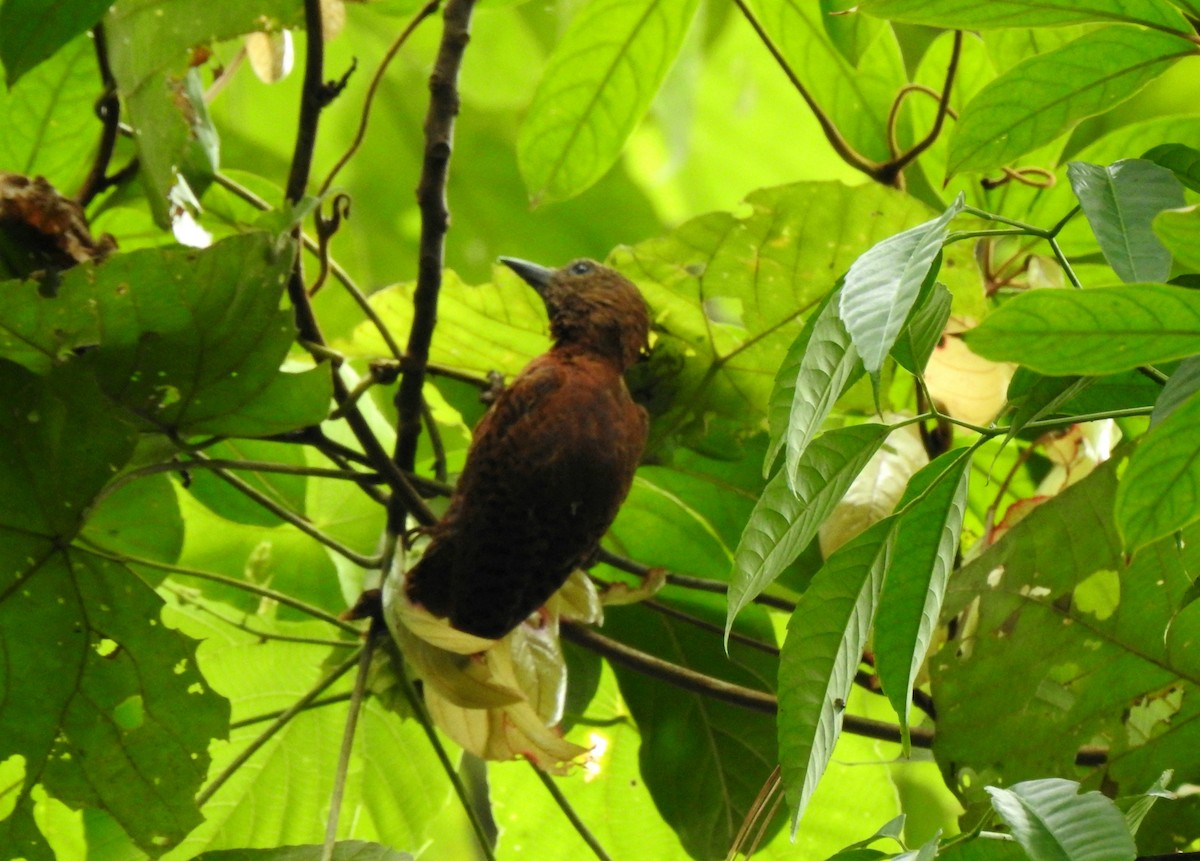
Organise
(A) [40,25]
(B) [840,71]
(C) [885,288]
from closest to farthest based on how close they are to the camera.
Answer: (C) [885,288] → (A) [40,25] → (B) [840,71]

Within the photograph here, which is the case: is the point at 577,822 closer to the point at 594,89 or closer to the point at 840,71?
the point at 594,89

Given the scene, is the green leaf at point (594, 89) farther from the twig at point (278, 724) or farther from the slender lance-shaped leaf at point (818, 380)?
the slender lance-shaped leaf at point (818, 380)

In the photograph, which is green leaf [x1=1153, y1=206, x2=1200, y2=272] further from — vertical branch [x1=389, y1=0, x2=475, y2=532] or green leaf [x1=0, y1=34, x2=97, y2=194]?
green leaf [x1=0, y1=34, x2=97, y2=194]

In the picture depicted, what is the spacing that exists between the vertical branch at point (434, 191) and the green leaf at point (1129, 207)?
1.75 ft

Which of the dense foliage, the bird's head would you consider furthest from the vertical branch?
the bird's head

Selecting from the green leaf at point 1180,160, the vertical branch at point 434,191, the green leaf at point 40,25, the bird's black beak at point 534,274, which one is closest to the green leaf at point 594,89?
the bird's black beak at point 534,274

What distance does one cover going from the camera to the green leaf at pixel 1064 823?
545 millimetres

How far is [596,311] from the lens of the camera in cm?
112

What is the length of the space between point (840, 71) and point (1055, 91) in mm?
617

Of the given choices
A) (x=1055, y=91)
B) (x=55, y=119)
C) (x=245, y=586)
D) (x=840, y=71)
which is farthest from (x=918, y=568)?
(x=55, y=119)

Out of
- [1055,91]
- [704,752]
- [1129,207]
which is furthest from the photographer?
[704,752]

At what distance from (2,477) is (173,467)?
0.43ft

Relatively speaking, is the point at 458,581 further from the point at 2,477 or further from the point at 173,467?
the point at 2,477

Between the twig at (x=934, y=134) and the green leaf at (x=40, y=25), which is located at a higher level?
the green leaf at (x=40, y=25)
